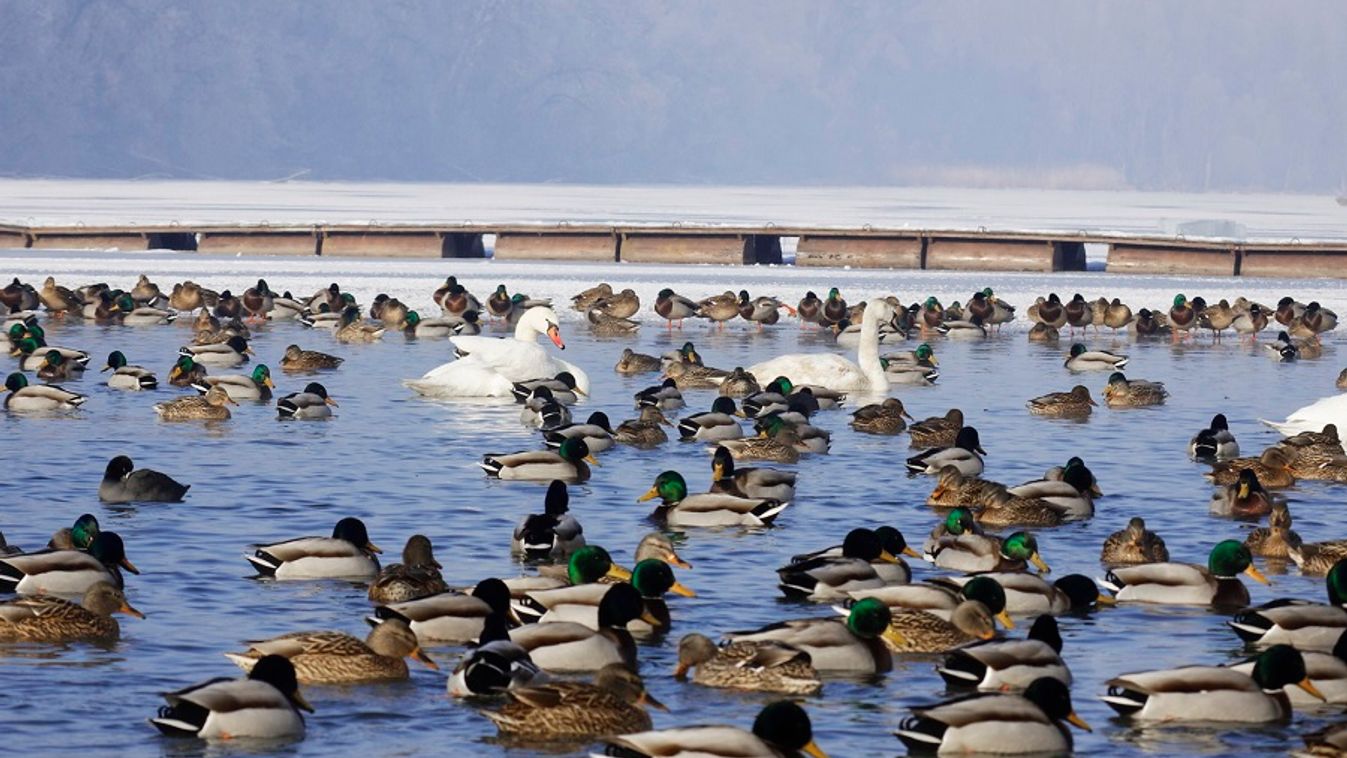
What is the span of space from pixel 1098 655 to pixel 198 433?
13745 millimetres

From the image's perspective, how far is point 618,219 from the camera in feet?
290

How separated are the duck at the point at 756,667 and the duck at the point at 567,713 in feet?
3.42

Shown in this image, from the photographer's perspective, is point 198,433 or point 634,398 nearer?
point 198,433

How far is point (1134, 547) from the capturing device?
16172 millimetres

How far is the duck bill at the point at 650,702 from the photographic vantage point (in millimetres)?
11352

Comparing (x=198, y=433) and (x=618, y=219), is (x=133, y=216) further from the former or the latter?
(x=198, y=433)

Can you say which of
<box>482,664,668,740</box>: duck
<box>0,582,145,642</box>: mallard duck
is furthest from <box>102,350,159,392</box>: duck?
<box>482,664,668,740</box>: duck

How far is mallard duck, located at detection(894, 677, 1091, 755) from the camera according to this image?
10672 millimetres

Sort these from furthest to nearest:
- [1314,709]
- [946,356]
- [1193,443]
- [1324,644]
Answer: [946,356] → [1193,443] → [1324,644] → [1314,709]

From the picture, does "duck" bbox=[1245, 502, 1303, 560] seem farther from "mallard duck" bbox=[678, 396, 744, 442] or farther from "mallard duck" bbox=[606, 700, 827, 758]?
"mallard duck" bbox=[678, 396, 744, 442]

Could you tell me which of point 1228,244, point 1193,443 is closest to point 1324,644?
point 1193,443

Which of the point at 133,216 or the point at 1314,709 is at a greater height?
the point at 133,216

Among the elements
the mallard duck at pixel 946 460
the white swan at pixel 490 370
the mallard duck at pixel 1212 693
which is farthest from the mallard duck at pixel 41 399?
the mallard duck at pixel 1212 693

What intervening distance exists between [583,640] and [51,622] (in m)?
3.33
